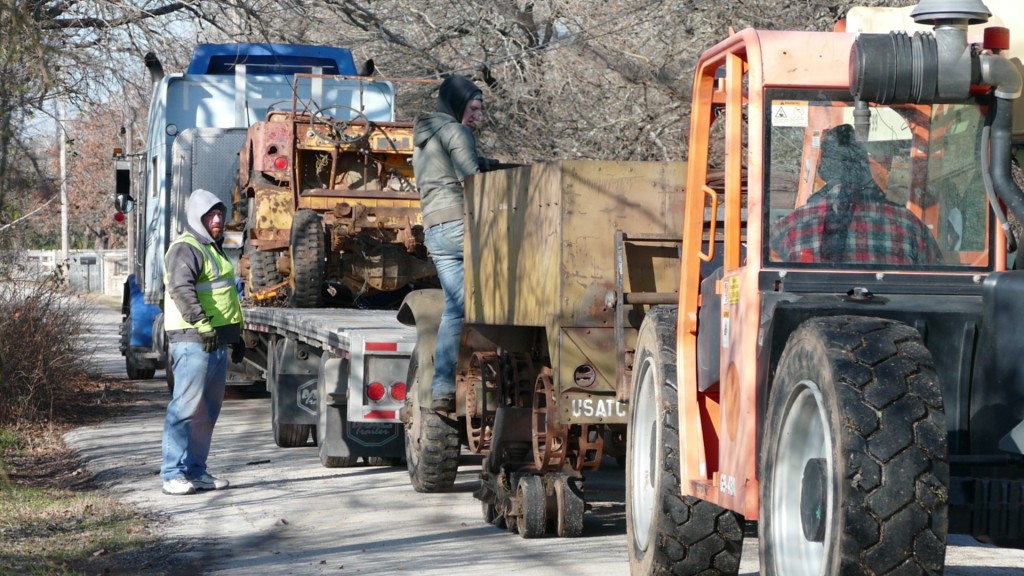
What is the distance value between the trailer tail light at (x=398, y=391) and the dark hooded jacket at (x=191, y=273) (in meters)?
1.20

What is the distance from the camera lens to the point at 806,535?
442cm

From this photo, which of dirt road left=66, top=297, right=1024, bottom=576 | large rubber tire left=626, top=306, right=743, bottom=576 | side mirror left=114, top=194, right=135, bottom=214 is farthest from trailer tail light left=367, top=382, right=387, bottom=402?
side mirror left=114, top=194, right=135, bottom=214

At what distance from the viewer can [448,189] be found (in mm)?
9258

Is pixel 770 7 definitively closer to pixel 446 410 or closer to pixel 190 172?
pixel 190 172

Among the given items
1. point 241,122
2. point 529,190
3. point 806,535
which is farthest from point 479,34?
point 806,535

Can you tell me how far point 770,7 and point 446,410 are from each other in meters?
8.26

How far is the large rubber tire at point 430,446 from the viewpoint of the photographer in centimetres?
961

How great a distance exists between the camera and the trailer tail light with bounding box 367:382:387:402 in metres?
10.4

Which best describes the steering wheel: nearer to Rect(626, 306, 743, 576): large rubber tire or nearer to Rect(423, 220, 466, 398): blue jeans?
Rect(423, 220, 466, 398): blue jeans

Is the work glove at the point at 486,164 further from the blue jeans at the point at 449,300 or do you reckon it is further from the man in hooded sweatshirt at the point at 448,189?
the blue jeans at the point at 449,300

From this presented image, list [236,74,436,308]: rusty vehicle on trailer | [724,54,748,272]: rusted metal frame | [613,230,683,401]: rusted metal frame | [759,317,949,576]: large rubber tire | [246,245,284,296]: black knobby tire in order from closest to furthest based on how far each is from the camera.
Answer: [759,317,949,576]: large rubber tire < [724,54,748,272]: rusted metal frame < [613,230,683,401]: rusted metal frame < [236,74,436,308]: rusty vehicle on trailer < [246,245,284,296]: black knobby tire

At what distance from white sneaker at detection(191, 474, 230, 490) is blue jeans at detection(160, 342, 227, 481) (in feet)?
0.14

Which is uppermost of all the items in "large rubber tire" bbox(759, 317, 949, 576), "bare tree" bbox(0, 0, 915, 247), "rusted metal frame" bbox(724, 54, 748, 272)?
"bare tree" bbox(0, 0, 915, 247)

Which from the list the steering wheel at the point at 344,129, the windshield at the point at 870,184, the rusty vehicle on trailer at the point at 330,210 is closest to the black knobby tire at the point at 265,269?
the rusty vehicle on trailer at the point at 330,210
